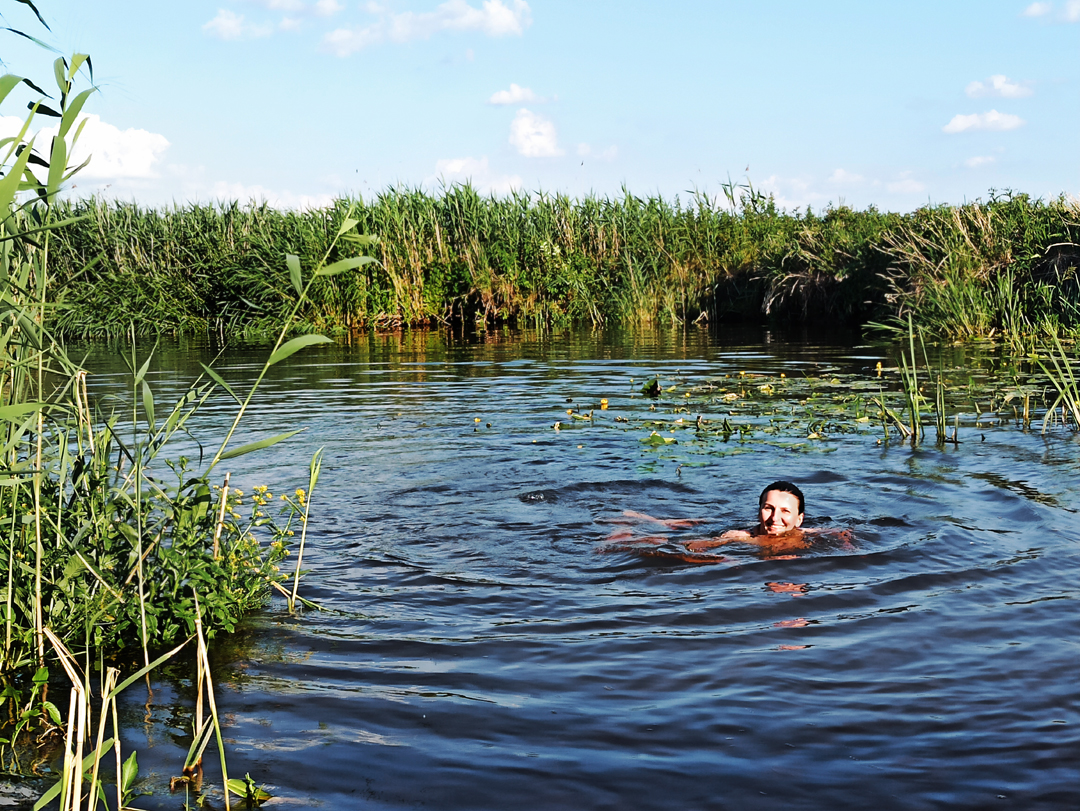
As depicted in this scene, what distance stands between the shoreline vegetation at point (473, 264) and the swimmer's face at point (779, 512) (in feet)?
57.0

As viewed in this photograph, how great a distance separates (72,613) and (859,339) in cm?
1876

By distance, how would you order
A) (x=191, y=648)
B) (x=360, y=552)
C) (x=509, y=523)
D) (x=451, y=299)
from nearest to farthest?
(x=191, y=648), (x=360, y=552), (x=509, y=523), (x=451, y=299)

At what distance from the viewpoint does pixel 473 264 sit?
25.6 meters

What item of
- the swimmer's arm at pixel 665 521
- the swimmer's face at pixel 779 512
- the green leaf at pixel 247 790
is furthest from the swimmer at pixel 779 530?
the green leaf at pixel 247 790

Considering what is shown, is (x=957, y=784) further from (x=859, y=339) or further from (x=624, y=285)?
(x=624, y=285)

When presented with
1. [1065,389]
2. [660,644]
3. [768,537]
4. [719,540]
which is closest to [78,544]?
[660,644]

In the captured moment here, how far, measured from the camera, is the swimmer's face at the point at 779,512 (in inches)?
277

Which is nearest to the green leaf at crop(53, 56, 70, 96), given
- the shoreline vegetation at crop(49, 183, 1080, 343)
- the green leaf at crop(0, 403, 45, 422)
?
the green leaf at crop(0, 403, 45, 422)

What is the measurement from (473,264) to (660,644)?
2116 cm

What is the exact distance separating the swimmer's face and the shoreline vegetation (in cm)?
1738

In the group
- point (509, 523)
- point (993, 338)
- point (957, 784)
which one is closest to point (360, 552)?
point (509, 523)

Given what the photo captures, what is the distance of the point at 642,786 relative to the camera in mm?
3660

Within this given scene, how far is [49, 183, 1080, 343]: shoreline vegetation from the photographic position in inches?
978

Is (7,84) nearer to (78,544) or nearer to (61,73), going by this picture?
(61,73)
